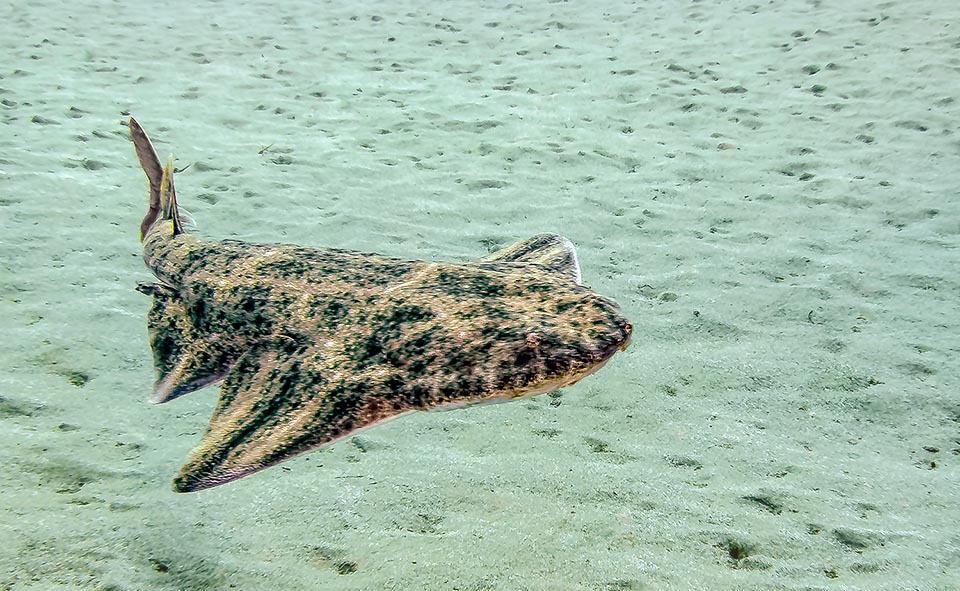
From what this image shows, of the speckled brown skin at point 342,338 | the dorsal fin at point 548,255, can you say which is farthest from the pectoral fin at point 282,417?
the dorsal fin at point 548,255

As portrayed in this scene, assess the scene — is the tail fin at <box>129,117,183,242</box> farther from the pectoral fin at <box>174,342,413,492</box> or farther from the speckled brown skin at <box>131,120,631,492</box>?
the pectoral fin at <box>174,342,413,492</box>

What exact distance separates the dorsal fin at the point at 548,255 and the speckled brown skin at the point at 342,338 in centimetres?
3

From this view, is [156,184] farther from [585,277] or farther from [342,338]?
[585,277]

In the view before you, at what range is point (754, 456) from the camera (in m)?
Answer: 3.49

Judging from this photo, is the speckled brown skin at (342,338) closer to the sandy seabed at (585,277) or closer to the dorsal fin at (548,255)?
the dorsal fin at (548,255)

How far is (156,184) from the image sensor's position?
4.73 metres

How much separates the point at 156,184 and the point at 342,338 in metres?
2.52

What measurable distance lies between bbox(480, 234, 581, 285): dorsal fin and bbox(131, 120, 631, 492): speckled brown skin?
0.03 m

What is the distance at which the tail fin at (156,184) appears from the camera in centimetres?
439

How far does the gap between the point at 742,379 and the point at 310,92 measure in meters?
6.88

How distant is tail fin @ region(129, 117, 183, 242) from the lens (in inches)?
173

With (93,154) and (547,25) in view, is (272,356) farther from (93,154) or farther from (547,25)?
(547,25)

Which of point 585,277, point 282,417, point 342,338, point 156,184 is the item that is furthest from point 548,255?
point 156,184

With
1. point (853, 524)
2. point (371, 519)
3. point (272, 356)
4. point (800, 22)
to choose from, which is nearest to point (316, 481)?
point (371, 519)
